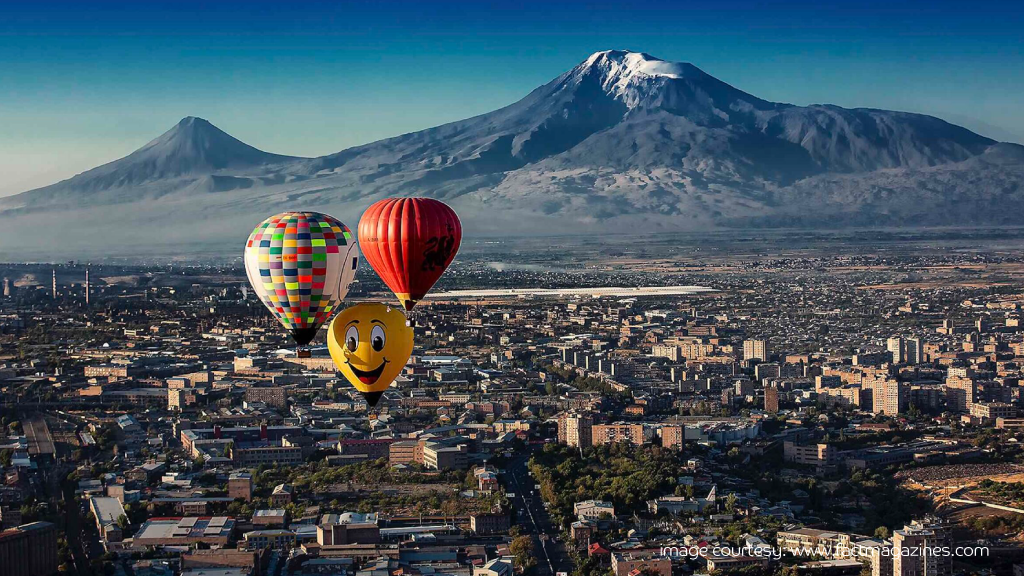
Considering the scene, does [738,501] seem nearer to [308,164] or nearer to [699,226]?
[699,226]

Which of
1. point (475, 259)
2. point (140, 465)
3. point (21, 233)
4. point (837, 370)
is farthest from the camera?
point (21, 233)

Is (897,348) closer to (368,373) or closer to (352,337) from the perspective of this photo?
(368,373)

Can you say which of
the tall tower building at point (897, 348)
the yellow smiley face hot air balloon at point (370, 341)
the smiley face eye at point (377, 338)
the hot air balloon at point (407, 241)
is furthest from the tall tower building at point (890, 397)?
the smiley face eye at point (377, 338)

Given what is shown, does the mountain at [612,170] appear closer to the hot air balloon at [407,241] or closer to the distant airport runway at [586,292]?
the distant airport runway at [586,292]

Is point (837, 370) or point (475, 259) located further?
point (475, 259)

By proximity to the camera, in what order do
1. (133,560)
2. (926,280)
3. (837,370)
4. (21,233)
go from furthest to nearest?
1. (21,233)
2. (926,280)
3. (837,370)
4. (133,560)

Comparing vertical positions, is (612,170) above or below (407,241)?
above

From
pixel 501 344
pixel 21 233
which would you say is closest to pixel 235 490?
pixel 501 344

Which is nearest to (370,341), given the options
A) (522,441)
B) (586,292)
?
(522,441)
